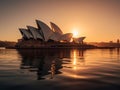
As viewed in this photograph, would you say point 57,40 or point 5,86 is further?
point 57,40

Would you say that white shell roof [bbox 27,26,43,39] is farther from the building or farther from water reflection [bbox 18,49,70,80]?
water reflection [bbox 18,49,70,80]

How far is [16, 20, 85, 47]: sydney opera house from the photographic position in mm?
126656

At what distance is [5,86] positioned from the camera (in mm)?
12891

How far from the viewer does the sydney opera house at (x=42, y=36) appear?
416 feet

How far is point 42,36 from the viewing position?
438 ft

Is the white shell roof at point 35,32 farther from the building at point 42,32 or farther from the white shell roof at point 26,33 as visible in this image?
the white shell roof at point 26,33

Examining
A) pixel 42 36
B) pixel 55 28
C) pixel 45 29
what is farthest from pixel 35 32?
pixel 55 28

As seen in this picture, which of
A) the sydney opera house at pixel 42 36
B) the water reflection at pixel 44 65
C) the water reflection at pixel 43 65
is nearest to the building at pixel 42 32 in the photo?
the sydney opera house at pixel 42 36

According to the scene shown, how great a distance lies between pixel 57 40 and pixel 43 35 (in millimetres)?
24077

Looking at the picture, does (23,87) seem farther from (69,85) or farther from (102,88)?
(102,88)

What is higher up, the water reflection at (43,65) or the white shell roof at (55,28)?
the white shell roof at (55,28)

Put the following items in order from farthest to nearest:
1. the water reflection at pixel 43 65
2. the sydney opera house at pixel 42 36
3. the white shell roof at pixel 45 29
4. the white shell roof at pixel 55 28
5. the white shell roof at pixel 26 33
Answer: the white shell roof at pixel 55 28, the white shell roof at pixel 26 33, the sydney opera house at pixel 42 36, the white shell roof at pixel 45 29, the water reflection at pixel 43 65

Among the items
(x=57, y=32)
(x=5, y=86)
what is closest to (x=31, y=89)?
(x=5, y=86)

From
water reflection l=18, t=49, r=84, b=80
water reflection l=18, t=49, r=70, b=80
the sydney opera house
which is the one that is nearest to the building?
the sydney opera house
